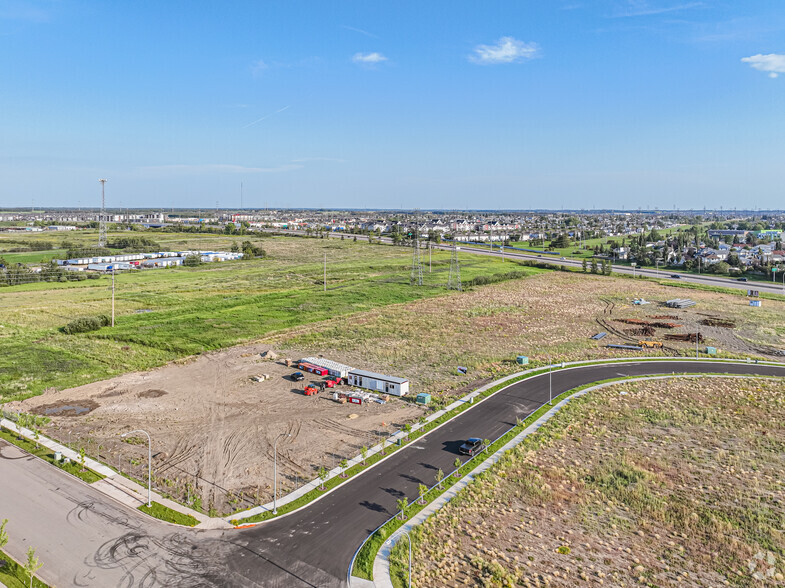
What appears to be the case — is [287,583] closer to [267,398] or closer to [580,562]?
[580,562]

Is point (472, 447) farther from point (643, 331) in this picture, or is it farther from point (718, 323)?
point (718, 323)

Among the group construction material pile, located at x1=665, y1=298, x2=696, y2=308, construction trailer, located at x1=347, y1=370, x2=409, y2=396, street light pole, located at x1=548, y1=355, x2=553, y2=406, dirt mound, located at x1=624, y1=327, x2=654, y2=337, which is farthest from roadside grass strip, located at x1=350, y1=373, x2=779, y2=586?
construction material pile, located at x1=665, y1=298, x2=696, y2=308

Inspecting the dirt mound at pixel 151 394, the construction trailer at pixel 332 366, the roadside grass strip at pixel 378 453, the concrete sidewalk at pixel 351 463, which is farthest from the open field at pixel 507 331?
the dirt mound at pixel 151 394

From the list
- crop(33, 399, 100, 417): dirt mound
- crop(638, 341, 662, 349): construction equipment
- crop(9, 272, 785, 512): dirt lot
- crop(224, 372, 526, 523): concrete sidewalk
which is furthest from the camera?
crop(638, 341, 662, 349): construction equipment

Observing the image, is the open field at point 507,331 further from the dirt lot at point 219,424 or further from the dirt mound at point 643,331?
the dirt lot at point 219,424

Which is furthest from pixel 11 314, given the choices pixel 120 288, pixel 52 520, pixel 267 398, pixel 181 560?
pixel 181 560

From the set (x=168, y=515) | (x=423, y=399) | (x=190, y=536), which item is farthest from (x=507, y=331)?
(x=190, y=536)

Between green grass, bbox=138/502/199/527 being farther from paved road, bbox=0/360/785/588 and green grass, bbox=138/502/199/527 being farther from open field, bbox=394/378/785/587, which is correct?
open field, bbox=394/378/785/587
